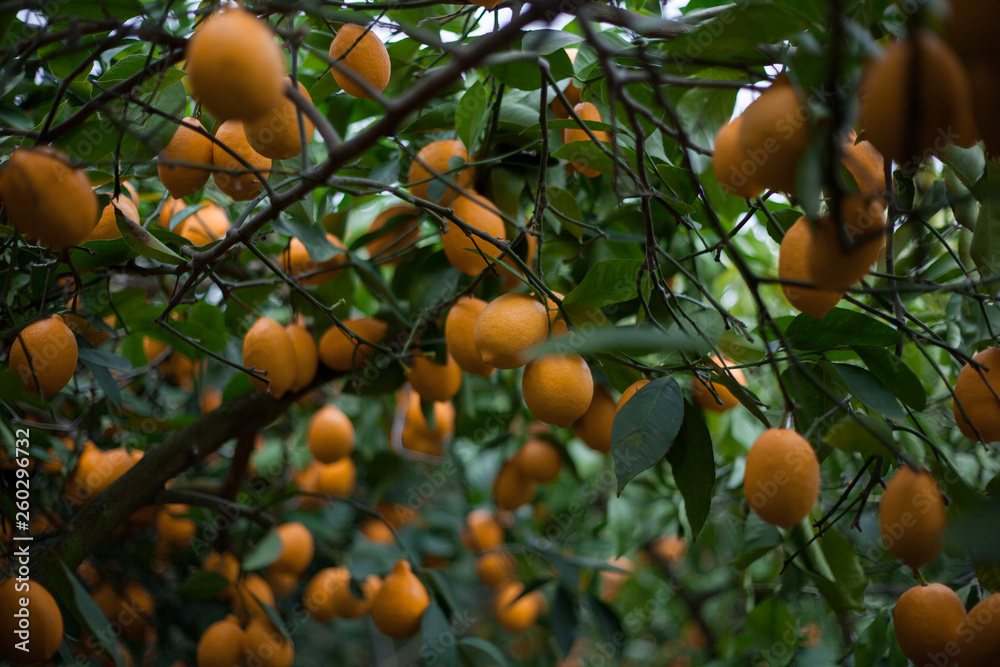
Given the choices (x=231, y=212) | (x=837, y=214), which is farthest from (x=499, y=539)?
(x=837, y=214)

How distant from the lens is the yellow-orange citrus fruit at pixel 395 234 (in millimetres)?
983

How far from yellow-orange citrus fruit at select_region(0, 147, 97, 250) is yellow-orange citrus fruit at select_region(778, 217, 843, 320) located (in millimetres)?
518

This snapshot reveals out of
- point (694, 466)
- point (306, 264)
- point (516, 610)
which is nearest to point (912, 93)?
point (694, 466)

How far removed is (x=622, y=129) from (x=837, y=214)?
0.43 metres

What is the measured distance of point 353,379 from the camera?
3.17 ft

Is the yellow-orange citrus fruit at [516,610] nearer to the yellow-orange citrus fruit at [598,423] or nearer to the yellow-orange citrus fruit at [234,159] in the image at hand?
the yellow-orange citrus fruit at [598,423]

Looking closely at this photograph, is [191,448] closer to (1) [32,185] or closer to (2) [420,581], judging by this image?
Result: (2) [420,581]

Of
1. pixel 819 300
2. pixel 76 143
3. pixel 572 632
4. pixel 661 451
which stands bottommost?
pixel 572 632

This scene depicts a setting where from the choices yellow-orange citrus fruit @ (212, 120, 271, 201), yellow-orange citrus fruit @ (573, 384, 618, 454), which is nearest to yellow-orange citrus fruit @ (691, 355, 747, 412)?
yellow-orange citrus fruit @ (573, 384, 618, 454)

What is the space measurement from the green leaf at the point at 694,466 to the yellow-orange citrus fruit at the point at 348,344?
0.46m

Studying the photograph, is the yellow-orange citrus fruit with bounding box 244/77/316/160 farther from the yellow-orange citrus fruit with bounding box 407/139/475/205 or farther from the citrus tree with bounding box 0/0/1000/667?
the yellow-orange citrus fruit with bounding box 407/139/475/205

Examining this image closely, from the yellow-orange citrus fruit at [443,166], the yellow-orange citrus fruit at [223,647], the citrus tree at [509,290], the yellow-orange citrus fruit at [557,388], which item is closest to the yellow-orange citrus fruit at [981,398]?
the citrus tree at [509,290]

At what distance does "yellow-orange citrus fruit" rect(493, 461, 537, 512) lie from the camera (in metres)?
1.24

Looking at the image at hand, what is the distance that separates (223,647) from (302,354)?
45 centimetres
